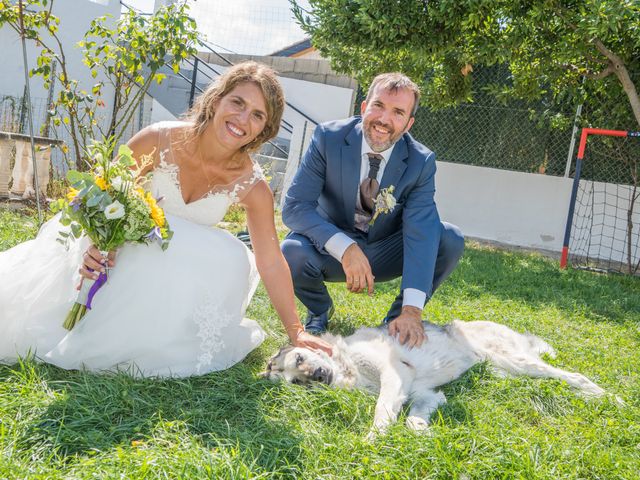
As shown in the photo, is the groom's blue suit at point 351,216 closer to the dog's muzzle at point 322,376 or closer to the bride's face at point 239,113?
the bride's face at point 239,113

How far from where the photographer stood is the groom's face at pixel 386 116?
3.82 metres

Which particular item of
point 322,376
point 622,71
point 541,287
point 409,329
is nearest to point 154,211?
point 322,376

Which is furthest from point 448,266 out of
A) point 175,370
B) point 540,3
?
point 540,3

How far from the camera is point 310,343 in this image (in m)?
3.32

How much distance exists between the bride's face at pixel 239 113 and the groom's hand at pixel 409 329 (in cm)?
135

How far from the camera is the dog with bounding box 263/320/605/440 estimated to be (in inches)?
118

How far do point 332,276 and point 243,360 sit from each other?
3.39ft

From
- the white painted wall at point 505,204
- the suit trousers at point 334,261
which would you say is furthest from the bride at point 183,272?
the white painted wall at point 505,204

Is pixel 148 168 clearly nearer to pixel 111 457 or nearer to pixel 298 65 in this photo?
pixel 111 457

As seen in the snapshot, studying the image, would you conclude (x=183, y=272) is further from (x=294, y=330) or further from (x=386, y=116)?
(x=386, y=116)

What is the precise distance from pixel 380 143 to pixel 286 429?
2.09 meters

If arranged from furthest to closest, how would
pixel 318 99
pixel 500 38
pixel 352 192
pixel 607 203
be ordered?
pixel 318 99, pixel 607 203, pixel 500 38, pixel 352 192

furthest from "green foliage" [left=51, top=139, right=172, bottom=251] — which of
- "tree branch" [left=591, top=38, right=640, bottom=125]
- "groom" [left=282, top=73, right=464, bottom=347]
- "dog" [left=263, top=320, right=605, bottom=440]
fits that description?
"tree branch" [left=591, top=38, right=640, bottom=125]

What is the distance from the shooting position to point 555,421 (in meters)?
2.97
